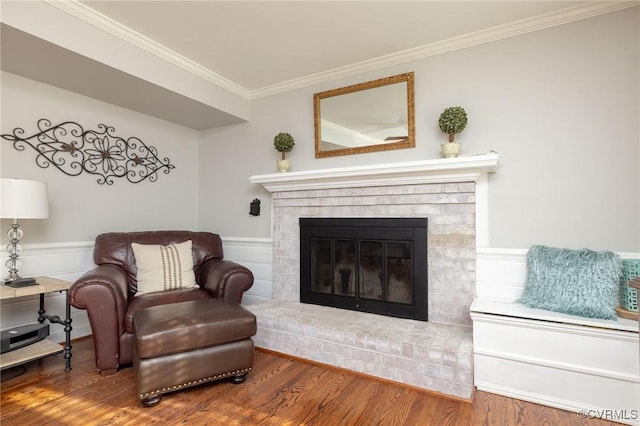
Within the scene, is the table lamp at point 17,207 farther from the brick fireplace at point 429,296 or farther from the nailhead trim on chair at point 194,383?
the brick fireplace at point 429,296

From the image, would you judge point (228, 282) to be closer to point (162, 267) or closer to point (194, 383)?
point (162, 267)

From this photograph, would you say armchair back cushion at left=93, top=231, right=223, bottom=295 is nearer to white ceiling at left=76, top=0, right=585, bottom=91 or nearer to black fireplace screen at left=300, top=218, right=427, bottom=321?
black fireplace screen at left=300, top=218, right=427, bottom=321

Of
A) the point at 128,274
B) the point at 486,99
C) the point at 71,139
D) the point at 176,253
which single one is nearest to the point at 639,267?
the point at 486,99

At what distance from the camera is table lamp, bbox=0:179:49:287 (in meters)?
2.01

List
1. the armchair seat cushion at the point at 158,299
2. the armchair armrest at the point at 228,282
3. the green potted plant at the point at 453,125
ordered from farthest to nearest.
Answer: the armchair armrest at the point at 228,282
the green potted plant at the point at 453,125
the armchair seat cushion at the point at 158,299

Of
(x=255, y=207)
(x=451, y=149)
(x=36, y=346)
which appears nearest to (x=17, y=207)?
(x=36, y=346)

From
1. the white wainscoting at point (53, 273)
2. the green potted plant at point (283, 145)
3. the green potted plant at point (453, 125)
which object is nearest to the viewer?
the green potted plant at point (453, 125)

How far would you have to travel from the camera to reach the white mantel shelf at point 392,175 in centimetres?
218

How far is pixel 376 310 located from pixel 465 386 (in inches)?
35.5

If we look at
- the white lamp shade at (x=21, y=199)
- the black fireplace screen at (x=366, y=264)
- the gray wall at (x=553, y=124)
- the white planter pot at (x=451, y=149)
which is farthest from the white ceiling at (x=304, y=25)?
the black fireplace screen at (x=366, y=264)

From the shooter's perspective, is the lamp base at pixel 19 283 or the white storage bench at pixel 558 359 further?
the lamp base at pixel 19 283

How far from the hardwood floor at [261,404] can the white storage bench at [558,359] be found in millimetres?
84

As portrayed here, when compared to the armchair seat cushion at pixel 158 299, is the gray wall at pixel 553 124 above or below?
above

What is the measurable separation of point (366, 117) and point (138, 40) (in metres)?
1.84
